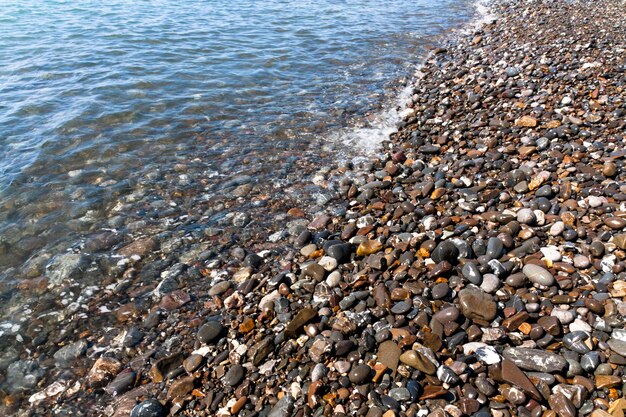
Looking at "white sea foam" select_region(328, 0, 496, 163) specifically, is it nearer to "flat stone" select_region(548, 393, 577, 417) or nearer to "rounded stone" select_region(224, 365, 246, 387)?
"rounded stone" select_region(224, 365, 246, 387)

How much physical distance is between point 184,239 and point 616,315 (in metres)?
6.29

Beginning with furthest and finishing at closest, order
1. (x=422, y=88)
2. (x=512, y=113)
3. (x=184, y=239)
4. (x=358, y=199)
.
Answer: (x=422, y=88) < (x=512, y=113) < (x=358, y=199) < (x=184, y=239)

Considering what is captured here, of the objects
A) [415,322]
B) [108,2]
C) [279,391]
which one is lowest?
[279,391]

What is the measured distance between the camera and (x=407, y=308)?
4.63 metres

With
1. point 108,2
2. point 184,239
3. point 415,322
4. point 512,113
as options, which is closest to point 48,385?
point 184,239

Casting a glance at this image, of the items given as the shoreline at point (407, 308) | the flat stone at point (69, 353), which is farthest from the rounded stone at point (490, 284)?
the flat stone at point (69, 353)

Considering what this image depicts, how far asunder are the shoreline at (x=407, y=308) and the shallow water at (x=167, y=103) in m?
1.82

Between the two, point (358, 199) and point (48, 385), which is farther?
point (358, 199)

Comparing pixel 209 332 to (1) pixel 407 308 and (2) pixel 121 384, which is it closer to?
(2) pixel 121 384

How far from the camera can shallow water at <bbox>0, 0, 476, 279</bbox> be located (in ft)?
26.7

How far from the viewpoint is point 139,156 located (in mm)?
9375

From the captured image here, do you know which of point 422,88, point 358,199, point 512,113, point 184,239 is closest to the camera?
point 184,239

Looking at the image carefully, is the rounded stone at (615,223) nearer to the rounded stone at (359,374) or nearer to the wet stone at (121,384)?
the rounded stone at (359,374)

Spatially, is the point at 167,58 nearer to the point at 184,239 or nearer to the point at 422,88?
the point at 422,88
